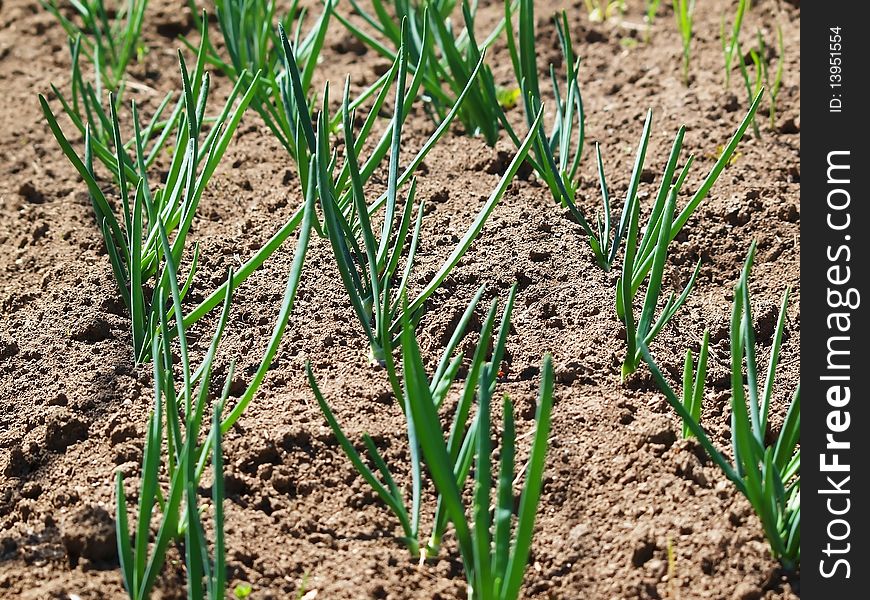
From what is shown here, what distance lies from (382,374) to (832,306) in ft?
2.51

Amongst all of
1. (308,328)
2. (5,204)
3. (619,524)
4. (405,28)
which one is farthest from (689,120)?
(5,204)

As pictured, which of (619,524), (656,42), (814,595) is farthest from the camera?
(656,42)

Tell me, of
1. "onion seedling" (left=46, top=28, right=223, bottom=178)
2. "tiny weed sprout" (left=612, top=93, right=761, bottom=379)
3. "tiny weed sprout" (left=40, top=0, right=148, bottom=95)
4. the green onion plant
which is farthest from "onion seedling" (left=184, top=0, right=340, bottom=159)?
"tiny weed sprout" (left=612, top=93, right=761, bottom=379)

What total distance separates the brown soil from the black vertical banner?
62mm

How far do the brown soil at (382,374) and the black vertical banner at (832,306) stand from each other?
0.06 m

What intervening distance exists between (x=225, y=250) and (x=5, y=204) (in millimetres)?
556

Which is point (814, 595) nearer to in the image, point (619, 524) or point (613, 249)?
point (619, 524)

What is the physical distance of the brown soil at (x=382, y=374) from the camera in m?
1.44

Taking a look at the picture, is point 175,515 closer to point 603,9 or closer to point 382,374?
point 382,374

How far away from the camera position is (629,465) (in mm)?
1591

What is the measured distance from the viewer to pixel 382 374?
1782 mm

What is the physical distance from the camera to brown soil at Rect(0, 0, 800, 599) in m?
1.44

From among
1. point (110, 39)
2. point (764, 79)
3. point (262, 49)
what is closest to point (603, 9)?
point (764, 79)

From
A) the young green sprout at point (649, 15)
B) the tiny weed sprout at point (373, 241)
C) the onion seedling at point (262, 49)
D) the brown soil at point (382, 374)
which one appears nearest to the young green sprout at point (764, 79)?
the brown soil at point (382, 374)
